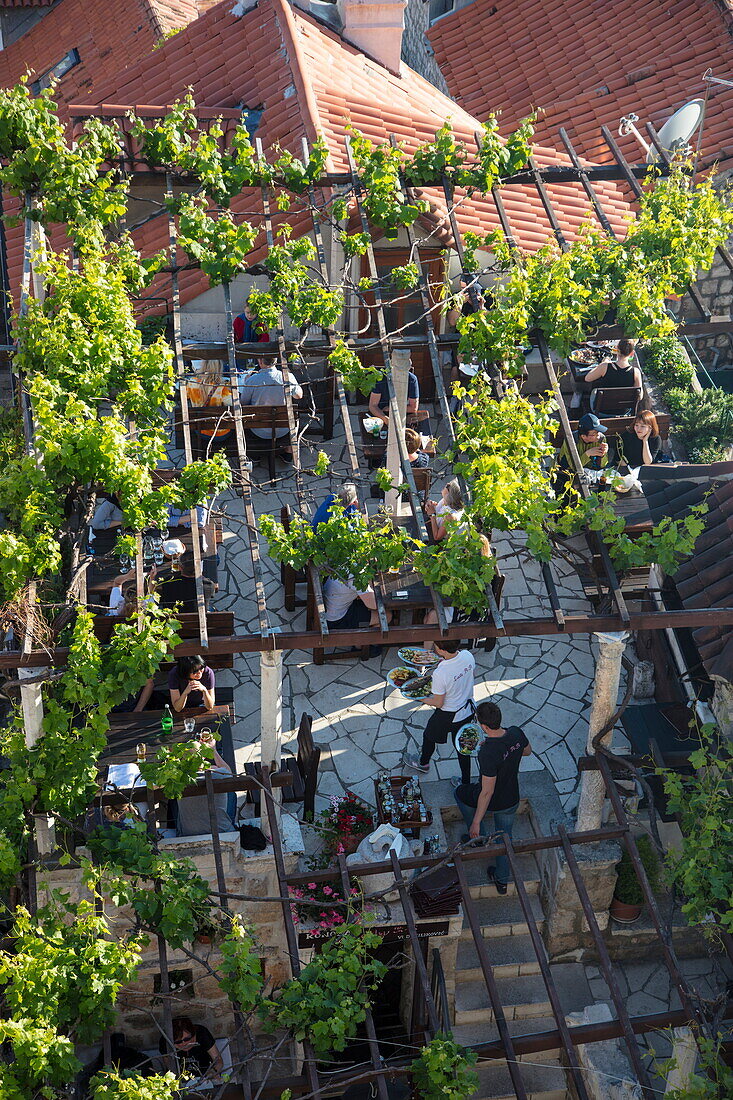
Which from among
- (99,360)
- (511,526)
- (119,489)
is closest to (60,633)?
(119,489)

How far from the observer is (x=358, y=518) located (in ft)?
28.8

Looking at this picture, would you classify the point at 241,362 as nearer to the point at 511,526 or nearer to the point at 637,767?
the point at 511,526

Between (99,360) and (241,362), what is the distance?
448 cm

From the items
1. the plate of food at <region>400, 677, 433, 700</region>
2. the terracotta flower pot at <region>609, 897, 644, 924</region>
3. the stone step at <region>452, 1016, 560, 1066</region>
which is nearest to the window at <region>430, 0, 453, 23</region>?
the plate of food at <region>400, 677, 433, 700</region>

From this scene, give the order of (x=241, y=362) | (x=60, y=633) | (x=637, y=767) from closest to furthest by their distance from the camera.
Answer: (x=60, y=633)
(x=637, y=767)
(x=241, y=362)

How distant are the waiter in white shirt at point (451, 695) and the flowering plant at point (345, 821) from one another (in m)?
0.88

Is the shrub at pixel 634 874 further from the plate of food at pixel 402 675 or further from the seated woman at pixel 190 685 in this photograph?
the seated woman at pixel 190 685

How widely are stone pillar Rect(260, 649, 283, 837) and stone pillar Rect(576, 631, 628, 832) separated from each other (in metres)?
2.45

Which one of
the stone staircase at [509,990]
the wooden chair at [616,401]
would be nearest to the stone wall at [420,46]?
the wooden chair at [616,401]

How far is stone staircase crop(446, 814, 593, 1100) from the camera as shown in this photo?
32.2 feet

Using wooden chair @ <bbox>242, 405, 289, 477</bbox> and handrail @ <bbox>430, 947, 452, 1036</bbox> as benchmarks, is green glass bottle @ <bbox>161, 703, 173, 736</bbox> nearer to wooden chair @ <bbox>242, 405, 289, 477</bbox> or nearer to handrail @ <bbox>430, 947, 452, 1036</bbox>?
handrail @ <bbox>430, 947, 452, 1036</bbox>

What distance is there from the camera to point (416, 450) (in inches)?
485

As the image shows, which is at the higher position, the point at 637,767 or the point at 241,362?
the point at 241,362

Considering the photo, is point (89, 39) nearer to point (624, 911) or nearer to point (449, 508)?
point (449, 508)
